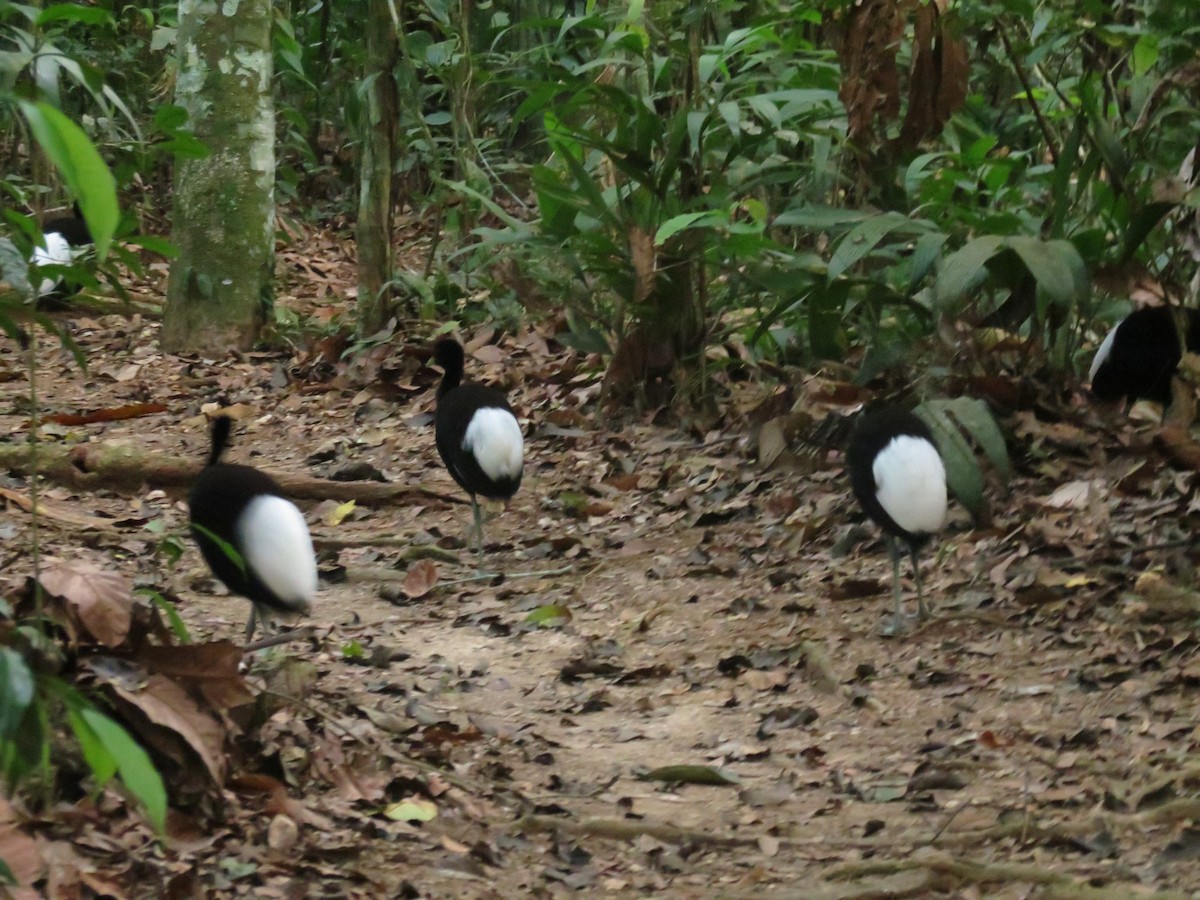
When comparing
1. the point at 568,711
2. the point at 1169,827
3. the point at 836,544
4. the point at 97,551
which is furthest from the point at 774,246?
the point at 1169,827

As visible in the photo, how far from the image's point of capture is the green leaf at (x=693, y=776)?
3752 mm

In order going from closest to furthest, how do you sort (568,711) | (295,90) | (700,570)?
(568,711) < (700,570) < (295,90)

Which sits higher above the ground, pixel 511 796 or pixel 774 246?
pixel 774 246

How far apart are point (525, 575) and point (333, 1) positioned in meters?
8.65

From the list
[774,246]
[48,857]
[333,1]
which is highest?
[333,1]

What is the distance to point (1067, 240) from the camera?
532 cm

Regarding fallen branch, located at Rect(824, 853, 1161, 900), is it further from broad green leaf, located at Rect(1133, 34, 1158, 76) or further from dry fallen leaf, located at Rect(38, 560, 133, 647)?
broad green leaf, located at Rect(1133, 34, 1158, 76)

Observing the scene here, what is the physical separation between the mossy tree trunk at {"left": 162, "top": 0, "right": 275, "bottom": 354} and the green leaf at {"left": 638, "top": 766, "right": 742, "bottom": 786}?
5649 millimetres

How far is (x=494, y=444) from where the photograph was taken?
18.8ft

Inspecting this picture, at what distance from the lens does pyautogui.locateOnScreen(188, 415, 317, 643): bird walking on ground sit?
13.8ft

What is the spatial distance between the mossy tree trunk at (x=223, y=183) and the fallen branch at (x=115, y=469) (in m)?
2.37

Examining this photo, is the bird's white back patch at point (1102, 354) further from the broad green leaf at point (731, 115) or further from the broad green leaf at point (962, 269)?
the broad green leaf at point (731, 115)

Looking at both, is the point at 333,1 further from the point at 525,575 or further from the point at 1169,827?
the point at 1169,827

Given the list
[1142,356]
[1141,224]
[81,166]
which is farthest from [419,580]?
[81,166]
